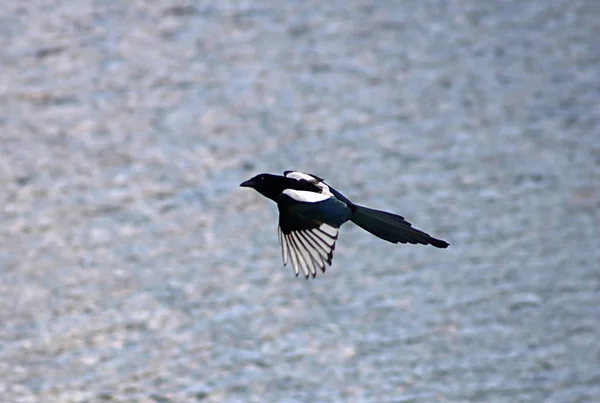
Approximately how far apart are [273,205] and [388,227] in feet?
15.8

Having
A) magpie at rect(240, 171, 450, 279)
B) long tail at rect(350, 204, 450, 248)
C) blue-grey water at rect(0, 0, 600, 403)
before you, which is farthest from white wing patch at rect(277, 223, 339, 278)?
blue-grey water at rect(0, 0, 600, 403)

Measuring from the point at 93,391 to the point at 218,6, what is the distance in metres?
6.50

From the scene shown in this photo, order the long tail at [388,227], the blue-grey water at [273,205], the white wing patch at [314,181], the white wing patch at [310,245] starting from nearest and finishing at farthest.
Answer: the white wing patch at [310,245], the long tail at [388,227], the white wing patch at [314,181], the blue-grey water at [273,205]

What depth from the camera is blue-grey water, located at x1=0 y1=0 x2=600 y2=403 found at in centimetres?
889

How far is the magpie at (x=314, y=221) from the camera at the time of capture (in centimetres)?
597

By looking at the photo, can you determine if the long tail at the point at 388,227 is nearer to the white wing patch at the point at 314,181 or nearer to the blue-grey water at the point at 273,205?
the white wing patch at the point at 314,181

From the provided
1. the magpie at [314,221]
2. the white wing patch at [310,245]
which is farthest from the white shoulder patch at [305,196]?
the white wing patch at [310,245]

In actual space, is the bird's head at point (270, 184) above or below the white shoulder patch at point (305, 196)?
above

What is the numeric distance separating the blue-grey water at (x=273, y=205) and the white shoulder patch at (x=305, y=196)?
273 centimetres

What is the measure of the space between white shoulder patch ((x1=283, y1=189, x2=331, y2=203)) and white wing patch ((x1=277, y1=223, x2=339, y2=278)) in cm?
14

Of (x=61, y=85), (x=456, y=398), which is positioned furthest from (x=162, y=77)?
(x=456, y=398)

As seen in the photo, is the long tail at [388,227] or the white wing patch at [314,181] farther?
the white wing patch at [314,181]

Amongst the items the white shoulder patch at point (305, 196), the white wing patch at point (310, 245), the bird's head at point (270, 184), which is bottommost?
the white wing patch at point (310, 245)

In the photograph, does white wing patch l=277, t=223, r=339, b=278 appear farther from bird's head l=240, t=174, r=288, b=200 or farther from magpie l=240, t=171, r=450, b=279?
bird's head l=240, t=174, r=288, b=200
